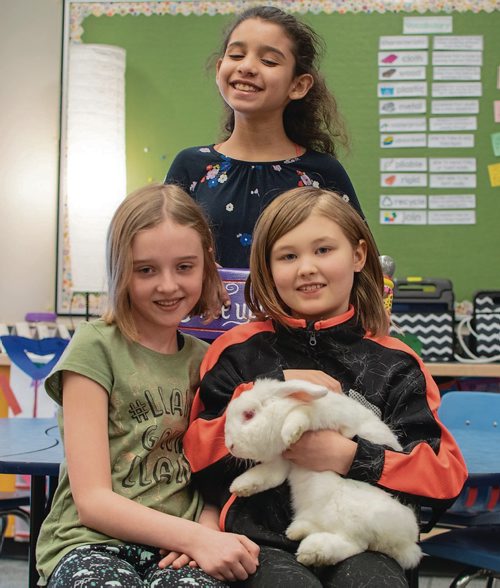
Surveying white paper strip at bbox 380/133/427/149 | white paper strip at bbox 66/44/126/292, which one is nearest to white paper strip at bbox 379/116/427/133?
white paper strip at bbox 380/133/427/149

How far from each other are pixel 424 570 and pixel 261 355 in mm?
2094

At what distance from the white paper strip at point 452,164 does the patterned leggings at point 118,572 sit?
2606 mm

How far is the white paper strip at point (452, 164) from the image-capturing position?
3361mm

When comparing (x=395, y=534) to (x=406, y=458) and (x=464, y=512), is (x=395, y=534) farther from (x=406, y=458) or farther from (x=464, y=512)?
(x=464, y=512)

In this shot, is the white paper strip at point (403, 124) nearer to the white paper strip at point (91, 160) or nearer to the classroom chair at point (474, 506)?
A: the white paper strip at point (91, 160)

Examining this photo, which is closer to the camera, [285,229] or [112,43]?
[285,229]

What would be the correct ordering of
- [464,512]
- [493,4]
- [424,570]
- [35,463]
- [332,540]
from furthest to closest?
[493,4], [424,570], [464,512], [35,463], [332,540]

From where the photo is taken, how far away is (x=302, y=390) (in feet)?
3.54

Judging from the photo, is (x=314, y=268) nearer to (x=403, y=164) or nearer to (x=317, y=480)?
(x=317, y=480)

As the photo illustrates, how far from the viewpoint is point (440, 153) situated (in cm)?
338

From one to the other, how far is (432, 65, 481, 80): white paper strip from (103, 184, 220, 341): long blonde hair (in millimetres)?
2350

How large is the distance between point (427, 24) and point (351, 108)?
489 mm

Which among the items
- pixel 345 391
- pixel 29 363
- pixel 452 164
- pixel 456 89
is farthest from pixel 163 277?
pixel 456 89

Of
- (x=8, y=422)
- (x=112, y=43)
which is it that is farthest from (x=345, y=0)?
(x=8, y=422)
